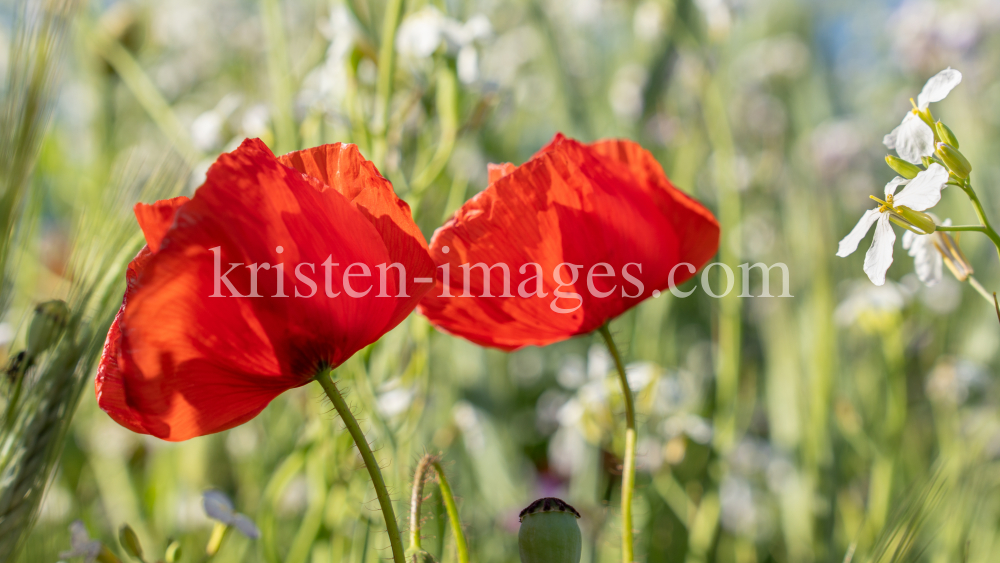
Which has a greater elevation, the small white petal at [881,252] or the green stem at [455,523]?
the small white petal at [881,252]

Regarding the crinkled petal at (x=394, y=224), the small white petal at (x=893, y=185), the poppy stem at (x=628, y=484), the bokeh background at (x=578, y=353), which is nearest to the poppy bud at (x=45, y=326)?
the bokeh background at (x=578, y=353)

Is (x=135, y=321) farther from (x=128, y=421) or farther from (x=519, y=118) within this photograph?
(x=519, y=118)

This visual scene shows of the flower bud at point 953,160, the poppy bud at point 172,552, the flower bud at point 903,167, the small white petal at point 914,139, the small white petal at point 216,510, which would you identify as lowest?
the poppy bud at point 172,552

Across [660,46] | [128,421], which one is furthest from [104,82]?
[128,421]

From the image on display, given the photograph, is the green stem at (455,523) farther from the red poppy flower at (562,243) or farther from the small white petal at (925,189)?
the small white petal at (925,189)

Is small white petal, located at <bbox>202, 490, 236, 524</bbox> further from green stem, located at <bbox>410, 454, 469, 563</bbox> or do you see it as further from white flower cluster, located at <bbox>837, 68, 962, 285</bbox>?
white flower cluster, located at <bbox>837, 68, 962, 285</bbox>

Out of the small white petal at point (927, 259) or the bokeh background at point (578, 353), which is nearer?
A: the small white petal at point (927, 259)
